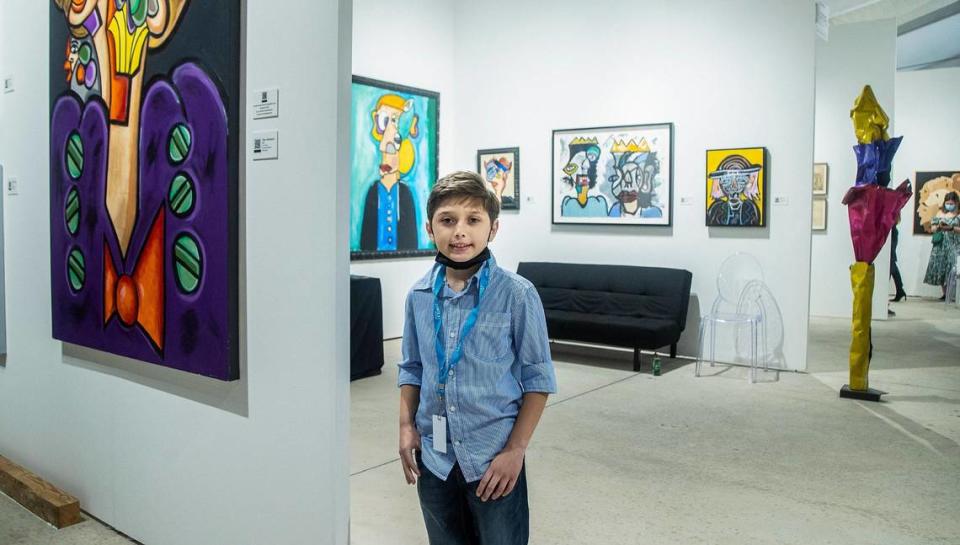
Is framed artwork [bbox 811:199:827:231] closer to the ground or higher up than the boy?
higher up

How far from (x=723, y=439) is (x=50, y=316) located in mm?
3857

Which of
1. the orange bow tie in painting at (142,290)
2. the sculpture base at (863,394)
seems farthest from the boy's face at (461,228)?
the sculpture base at (863,394)

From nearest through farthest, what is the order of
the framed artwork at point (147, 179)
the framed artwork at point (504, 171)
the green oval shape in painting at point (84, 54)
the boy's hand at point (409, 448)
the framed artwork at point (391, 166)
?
the boy's hand at point (409, 448), the framed artwork at point (147, 179), the green oval shape in painting at point (84, 54), the framed artwork at point (391, 166), the framed artwork at point (504, 171)

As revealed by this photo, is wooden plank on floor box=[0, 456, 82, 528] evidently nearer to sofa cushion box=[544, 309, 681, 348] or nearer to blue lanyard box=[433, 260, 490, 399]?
blue lanyard box=[433, 260, 490, 399]

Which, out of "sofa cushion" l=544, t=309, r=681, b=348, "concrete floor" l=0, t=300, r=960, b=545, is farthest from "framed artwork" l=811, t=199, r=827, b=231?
"sofa cushion" l=544, t=309, r=681, b=348

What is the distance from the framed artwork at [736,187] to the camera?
279 inches

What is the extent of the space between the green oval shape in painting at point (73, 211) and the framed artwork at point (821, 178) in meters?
9.81

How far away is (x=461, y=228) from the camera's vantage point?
5.82 ft

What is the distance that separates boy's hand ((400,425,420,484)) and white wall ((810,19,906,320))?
9.82 meters

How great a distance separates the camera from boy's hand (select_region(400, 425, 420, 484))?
1.88 metres

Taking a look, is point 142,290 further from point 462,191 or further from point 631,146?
point 631,146

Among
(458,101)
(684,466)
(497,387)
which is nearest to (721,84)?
(458,101)

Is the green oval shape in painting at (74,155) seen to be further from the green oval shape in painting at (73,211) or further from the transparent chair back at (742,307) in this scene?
the transparent chair back at (742,307)

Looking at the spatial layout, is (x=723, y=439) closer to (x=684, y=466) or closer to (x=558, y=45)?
(x=684, y=466)
